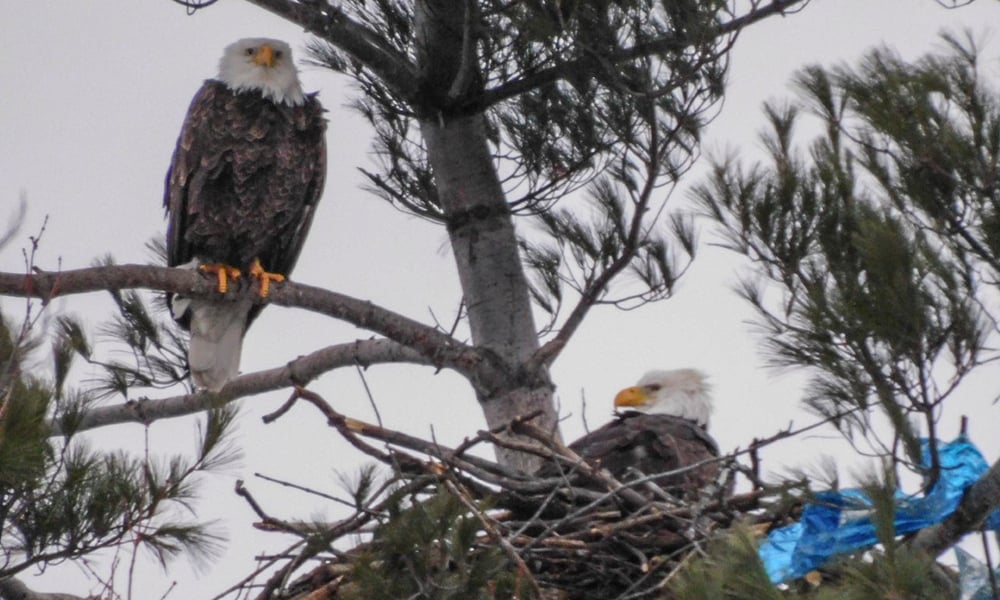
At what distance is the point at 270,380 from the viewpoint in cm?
458

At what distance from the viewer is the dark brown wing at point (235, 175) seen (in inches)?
195

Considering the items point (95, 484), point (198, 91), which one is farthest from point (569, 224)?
point (95, 484)

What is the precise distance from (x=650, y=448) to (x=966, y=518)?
64.3 inches

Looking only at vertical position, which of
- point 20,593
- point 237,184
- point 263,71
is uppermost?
point 263,71

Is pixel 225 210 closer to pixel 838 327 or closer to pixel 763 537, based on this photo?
pixel 763 537

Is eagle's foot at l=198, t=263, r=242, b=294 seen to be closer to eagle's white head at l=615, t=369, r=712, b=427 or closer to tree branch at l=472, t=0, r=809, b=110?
tree branch at l=472, t=0, r=809, b=110

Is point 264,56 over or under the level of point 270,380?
over

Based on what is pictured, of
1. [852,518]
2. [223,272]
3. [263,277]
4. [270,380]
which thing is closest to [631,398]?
[270,380]

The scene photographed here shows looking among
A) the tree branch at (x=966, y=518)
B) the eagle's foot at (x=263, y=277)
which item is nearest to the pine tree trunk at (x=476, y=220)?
the eagle's foot at (x=263, y=277)

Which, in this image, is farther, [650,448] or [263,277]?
[263,277]

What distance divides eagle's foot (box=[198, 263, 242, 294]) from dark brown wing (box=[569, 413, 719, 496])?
4.20 feet

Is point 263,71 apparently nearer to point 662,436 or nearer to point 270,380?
point 270,380

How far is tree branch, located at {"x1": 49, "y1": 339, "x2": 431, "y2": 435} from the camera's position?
14.5 ft

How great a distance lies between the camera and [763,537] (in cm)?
307
